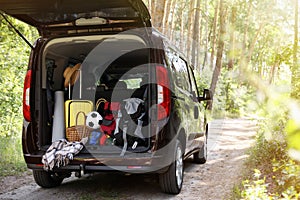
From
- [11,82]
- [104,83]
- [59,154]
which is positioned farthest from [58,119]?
[11,82]

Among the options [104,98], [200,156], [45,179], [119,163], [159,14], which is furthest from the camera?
[159,14]

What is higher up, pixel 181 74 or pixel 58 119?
pixel 181 74

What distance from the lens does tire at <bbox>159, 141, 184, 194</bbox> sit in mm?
4922

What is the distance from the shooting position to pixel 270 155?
5953 mm

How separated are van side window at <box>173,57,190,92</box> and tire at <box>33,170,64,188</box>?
7.47 feet

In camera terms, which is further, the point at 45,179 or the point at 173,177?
the point at 45,179

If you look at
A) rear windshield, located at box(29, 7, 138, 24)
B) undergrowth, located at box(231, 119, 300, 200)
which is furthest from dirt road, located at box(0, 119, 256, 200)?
rear windshield, located at box(29, 7, 138, 24)

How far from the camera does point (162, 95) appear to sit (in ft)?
15.0

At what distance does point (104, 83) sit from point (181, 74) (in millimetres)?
1546

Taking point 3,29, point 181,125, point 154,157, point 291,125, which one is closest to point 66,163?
point 154,157

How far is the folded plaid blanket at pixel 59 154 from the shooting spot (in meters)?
A: 4.65

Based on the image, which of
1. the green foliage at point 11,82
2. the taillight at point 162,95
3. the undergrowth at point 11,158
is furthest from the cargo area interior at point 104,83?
the green foliage at point 11,82

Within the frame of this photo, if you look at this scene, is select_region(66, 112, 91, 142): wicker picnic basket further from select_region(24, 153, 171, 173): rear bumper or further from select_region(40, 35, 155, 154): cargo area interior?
select_region(24, 153, 171, 173): rear bumper

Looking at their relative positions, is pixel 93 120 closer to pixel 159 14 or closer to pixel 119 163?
pixel 119 163
